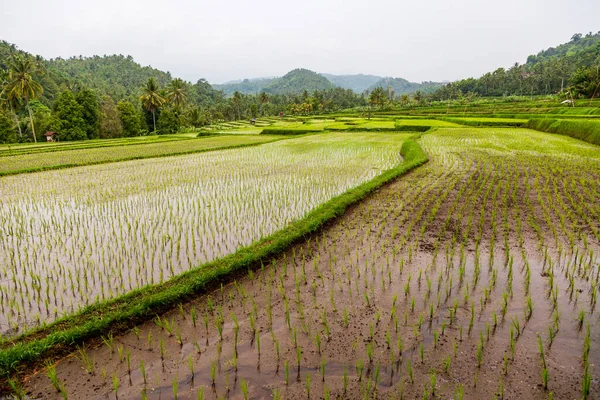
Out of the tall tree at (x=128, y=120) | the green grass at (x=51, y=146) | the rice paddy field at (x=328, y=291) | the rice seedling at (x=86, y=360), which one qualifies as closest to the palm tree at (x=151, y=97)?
the tall tree at (x=128, y=120)

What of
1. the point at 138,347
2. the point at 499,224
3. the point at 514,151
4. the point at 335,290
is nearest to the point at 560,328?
the point at 335,290

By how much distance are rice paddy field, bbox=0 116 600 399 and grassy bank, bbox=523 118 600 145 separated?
10.4 m

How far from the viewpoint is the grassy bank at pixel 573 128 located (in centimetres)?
1728

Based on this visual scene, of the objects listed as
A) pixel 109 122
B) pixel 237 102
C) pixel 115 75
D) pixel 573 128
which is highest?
pixel 115 75

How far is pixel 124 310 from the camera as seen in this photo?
3.89m

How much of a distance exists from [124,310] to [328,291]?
8.26ft

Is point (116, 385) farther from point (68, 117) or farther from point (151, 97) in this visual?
point (151, 97)

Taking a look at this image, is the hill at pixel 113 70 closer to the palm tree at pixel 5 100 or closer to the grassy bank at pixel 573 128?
the palm tree at pixel 5 100

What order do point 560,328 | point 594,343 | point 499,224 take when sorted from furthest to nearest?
point 499,224 < point 560,328 < point 594,343

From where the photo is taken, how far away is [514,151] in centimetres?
1537

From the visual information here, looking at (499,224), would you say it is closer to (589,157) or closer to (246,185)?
(246,185)

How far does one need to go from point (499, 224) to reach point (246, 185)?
7.07 meters

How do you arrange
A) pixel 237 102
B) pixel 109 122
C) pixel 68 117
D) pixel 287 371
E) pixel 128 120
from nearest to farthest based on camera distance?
pixel 287 371
pixel 68 117
pixel 109 122
pixel 128 120
pixel 237 102

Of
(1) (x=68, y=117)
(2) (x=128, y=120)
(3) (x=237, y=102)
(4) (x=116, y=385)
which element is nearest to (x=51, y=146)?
(1) (x=68, y=117)
